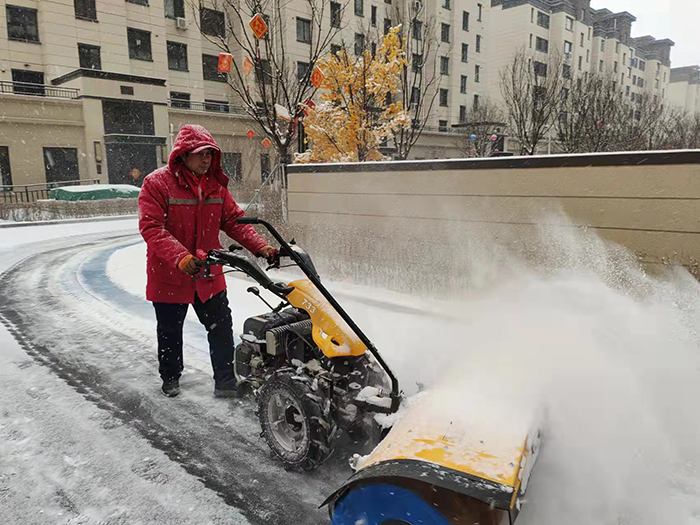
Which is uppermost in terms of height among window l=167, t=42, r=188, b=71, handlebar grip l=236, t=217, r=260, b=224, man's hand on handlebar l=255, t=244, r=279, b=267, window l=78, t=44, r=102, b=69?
window l=167, t=42, r=188, b=71

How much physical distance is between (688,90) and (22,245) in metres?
117

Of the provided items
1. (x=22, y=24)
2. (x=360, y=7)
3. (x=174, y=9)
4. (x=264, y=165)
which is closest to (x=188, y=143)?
(x=22, y=24)

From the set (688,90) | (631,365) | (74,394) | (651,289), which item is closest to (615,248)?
(651,289)

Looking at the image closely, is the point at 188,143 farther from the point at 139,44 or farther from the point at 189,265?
the point at 139,44

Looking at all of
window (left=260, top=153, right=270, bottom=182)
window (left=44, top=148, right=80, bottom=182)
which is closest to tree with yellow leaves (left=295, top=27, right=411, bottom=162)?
window (left=44, top=148, right=80, bottom=182)

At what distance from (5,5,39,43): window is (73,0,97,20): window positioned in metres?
2.23

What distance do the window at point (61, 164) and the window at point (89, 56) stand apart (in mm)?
6338

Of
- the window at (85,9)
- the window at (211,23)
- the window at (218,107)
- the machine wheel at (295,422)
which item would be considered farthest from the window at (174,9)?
→ the machine wheel at (295,422)

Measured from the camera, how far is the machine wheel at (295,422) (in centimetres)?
261

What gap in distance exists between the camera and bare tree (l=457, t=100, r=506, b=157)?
28.9 metres

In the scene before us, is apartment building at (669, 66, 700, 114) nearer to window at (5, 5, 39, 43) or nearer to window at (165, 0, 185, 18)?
window at (165, 0, 185, 18)

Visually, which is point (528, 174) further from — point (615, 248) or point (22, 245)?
point (22, 245)

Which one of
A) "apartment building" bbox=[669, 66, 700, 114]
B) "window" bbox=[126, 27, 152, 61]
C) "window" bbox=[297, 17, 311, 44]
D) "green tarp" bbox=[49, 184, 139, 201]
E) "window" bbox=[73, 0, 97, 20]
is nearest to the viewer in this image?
"green tarp" bbox=[49, 184, 139, 201]

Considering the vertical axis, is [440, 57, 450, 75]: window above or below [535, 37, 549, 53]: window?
below
